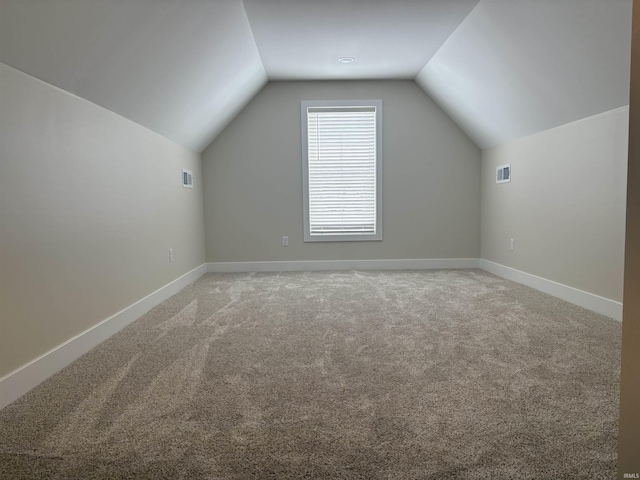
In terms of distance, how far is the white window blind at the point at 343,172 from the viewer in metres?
5.64

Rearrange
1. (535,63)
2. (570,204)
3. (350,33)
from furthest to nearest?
(350,33)
(570,204)
(535,63)

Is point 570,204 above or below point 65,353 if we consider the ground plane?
above

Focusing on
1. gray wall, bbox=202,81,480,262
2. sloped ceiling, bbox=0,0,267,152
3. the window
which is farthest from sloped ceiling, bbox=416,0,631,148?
sloped ceiling, bbox=0,0,267,152

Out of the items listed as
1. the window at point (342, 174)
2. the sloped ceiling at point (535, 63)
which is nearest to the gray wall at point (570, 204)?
the sloped ceiling at point (535, 63)

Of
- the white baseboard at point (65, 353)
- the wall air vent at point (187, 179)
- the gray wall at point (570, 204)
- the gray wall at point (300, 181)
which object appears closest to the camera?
the white baseboard at point (65, 353)

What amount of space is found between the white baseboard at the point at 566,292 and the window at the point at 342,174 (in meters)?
1.72

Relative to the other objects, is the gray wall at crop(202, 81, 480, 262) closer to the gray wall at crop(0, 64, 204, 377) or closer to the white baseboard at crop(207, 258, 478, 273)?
the white baseboard at crop(207, 258, 478, 273)

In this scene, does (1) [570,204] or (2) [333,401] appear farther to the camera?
(1) [570,204]

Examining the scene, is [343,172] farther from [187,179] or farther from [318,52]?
[187,179]

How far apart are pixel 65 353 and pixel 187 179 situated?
2907 millimetres

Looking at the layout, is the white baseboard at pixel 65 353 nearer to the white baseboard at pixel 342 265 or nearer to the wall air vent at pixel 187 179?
the wall air vent at pixel 187 179

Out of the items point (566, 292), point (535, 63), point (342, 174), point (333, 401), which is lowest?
point (333, 401)

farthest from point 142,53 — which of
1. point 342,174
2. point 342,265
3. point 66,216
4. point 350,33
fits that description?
point 342,265

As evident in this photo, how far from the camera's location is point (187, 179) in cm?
492
